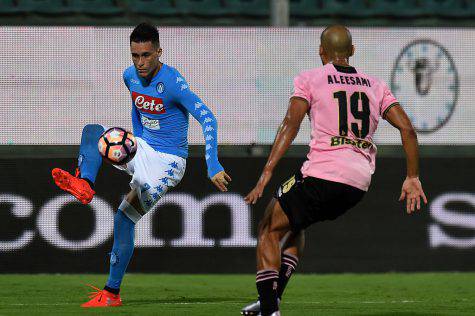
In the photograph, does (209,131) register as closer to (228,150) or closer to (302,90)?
(302,90)

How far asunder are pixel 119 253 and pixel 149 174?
2.11 feet

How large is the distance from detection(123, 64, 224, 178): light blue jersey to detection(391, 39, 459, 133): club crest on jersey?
13.1ft

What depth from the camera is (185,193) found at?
11359 mm

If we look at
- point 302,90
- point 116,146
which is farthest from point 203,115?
point 302,90

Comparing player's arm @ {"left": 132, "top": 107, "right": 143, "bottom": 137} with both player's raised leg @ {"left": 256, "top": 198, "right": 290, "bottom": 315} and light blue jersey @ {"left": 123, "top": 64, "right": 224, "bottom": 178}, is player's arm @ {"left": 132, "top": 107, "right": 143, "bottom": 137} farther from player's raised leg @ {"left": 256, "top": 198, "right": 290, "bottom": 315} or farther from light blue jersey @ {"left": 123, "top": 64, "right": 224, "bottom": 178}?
player's raised leg @ {"left": 256, "top": 198, "right": 290, "bottom": 315}

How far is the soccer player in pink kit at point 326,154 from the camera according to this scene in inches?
244

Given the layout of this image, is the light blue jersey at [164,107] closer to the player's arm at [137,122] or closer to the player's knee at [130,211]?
Answer: the player's arm at [137,122]

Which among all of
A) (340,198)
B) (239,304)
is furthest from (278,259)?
(239,304)

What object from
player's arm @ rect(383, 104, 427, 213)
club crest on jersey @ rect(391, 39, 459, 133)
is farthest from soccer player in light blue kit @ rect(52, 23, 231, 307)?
club crest on jersey @ rect(391, 39, 459, 133)

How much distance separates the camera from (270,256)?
623 centimetres

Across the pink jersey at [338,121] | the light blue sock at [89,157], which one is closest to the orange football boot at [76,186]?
the light blue sock at [89,157]

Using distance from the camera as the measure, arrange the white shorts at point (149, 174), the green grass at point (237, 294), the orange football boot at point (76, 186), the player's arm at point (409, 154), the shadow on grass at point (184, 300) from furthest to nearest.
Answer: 1. the shadow on grass at point (184, 300)
2. the white shorts at point (149, 174)
3. the green grass at point (237, 294)
4. the orange football boot at point (76, 186)
5. the player's arm at point (409, 154)

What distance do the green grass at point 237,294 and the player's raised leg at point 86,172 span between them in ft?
2.77

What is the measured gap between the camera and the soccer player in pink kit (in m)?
6.19
